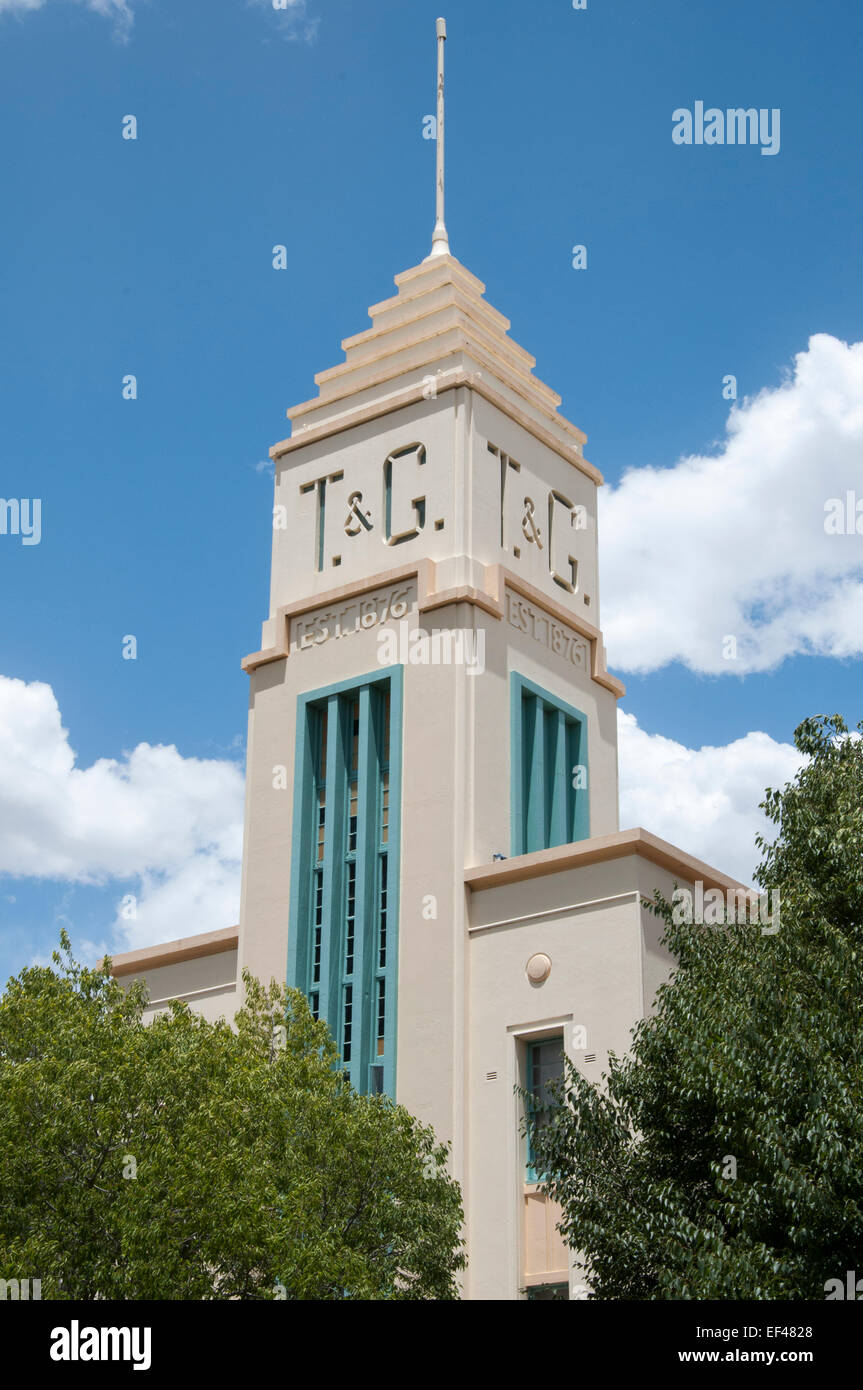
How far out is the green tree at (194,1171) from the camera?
1873 cm

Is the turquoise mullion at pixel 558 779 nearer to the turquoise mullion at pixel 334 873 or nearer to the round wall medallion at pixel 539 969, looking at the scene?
the turquoise mullion at pixel 334 873

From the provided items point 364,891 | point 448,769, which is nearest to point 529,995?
point 364,891

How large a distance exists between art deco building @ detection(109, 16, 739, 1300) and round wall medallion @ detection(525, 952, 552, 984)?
0.04m

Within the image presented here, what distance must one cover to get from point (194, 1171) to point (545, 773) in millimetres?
16327

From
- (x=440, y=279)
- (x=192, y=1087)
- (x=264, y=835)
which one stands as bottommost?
(x=192, y=1087)

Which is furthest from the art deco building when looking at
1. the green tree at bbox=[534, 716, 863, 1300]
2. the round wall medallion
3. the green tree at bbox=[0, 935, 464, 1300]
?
the green tree at bbox=[534, 716, 863, 1300]

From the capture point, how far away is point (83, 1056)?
67.1 ft

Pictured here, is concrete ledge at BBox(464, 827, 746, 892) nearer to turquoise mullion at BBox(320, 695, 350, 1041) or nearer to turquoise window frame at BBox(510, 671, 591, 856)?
turquoise window frame at BBox(510, 671, 591, 856)

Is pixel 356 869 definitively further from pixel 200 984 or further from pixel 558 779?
pixel 558 779

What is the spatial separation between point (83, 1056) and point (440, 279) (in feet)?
76.5

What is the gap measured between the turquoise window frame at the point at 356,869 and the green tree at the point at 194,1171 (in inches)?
268
